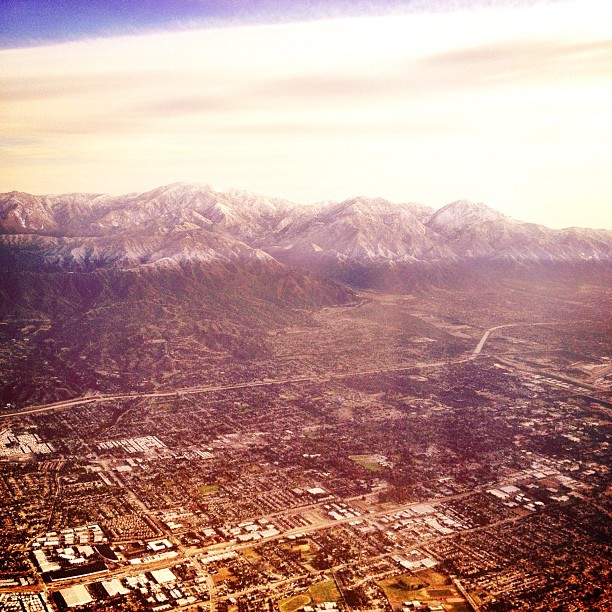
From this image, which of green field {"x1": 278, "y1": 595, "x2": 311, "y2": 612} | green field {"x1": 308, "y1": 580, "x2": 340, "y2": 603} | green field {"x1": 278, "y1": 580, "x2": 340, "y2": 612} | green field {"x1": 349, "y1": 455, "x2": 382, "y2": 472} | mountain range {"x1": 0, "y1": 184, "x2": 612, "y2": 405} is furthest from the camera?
mountain range {"x1": 0, "y1": 184, "x2": 612, "y2": 405}

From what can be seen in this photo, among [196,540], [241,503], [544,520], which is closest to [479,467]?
[544,520]

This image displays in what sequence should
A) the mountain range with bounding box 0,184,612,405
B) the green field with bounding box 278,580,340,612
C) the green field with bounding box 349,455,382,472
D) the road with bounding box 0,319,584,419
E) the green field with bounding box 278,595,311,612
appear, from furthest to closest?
the mountain range with bounding box 0,184,612,405, the road with bounding box 0,319,584,419, the green field with bounding box 349,455,382,472, the green field with bounding box 278,580,340,612, the green field with bounding box 278,595,311,612

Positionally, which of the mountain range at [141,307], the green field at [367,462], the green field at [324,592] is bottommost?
the green field at [324,592]

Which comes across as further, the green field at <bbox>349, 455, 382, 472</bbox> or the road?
the road

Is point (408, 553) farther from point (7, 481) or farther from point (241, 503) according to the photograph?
point (7, 481)

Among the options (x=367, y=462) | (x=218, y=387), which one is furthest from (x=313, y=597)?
(x=218, y=387)

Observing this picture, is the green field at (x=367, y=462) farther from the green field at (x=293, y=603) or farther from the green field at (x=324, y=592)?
the green field at (x=293, y=603)

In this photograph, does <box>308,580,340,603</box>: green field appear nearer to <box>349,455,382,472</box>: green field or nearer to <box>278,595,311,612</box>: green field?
<box>278,595,311,612</box>: green field

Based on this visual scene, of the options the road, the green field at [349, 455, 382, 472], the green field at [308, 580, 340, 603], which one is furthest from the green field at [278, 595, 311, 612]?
the road

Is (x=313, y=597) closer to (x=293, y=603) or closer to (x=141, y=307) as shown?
(x=293, y=603)

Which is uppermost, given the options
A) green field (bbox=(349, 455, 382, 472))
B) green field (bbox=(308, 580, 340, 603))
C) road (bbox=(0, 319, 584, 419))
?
road (bbox=(0, 319, 584, 419))

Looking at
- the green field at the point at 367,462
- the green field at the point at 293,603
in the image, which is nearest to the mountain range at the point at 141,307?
the green field at the point at 367,462
